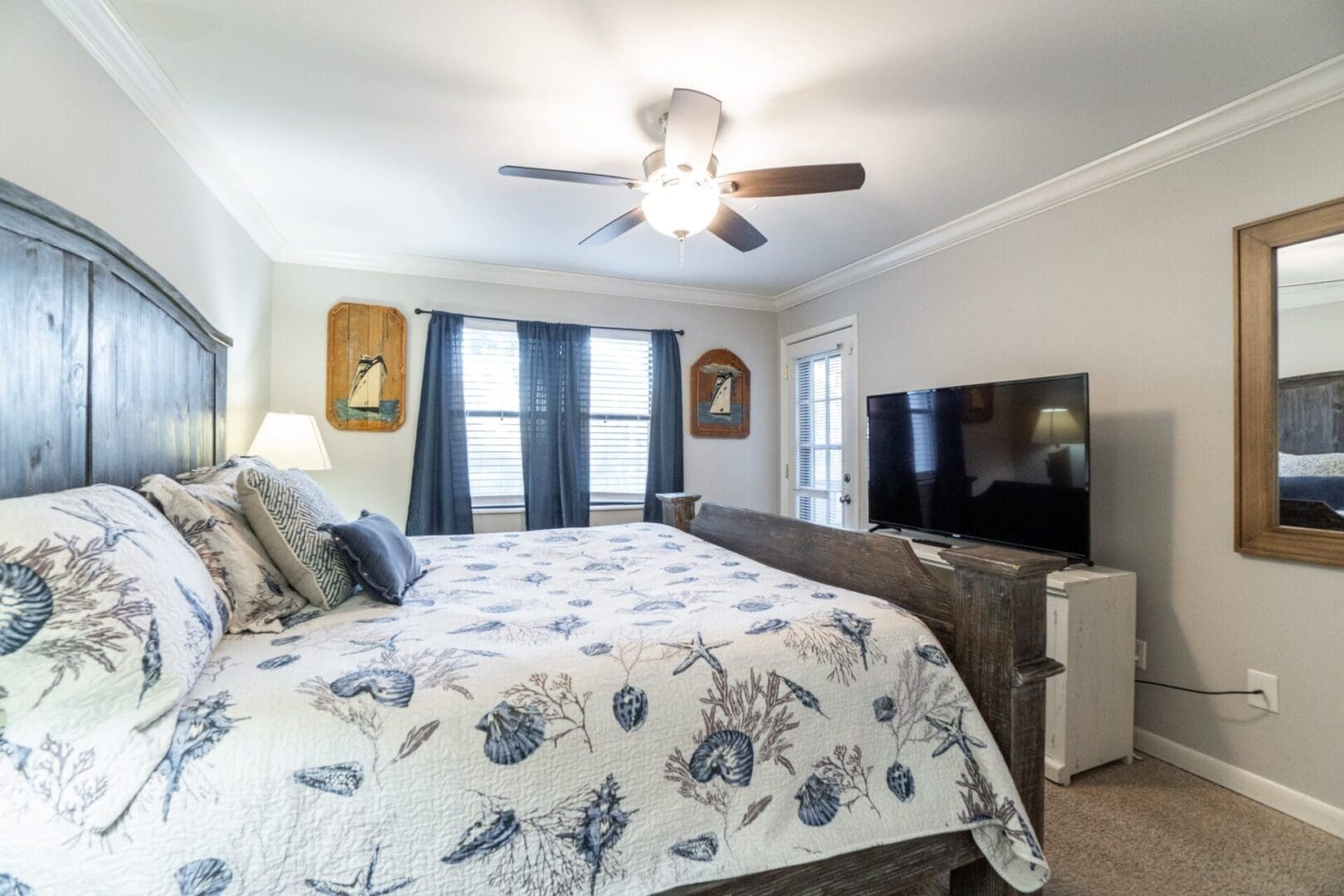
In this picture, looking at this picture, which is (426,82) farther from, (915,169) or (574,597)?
(915,169)

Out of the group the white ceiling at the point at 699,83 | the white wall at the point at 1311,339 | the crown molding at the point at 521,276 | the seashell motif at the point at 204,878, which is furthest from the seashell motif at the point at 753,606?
the crown molding at the point at 521,276

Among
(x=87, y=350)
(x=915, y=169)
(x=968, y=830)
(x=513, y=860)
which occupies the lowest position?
(x=968, y=830)

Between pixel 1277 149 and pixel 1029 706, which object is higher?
pixel 1277 149

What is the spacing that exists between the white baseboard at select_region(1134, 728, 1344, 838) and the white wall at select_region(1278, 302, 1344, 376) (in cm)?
141

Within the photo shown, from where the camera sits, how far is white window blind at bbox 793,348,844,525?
4074 millimetres

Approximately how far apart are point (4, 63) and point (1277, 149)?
374cm

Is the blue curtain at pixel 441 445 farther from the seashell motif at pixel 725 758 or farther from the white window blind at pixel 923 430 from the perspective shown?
the seashell motif at pixel 725 758

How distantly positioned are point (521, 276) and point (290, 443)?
1856 mm

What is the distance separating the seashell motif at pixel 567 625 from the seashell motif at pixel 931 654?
768 mm

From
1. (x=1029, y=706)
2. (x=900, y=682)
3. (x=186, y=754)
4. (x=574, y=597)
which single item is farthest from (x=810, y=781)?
(x=186, y=754)

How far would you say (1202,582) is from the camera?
2.15 metres

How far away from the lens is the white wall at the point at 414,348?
3.48 meters

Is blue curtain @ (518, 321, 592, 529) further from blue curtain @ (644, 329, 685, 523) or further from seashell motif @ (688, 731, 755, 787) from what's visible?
seashell motif @ (688, 731, 755, 787)

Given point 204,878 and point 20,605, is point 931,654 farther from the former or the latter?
point 20,605
